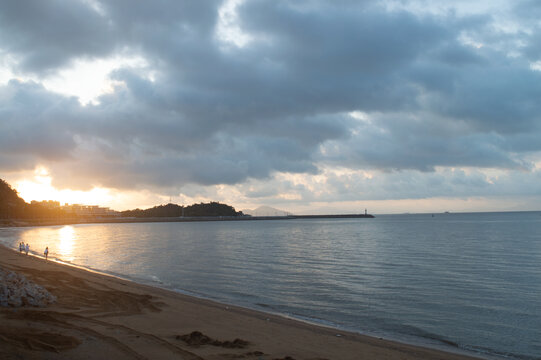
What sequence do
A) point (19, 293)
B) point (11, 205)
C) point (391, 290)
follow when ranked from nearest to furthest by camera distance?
point (19, 293)
point (391, 290)
point (11, 205)

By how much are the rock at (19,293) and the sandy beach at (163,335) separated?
0.45 metres

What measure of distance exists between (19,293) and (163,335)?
5863 millimetres

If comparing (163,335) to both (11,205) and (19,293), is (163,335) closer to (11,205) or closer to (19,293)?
(19,293)

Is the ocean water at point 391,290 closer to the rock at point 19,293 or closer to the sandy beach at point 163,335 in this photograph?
the sandy beach at point 163,335

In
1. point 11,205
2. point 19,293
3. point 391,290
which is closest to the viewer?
point 19,293

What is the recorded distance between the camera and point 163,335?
39.6ft

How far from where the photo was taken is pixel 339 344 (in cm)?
1252

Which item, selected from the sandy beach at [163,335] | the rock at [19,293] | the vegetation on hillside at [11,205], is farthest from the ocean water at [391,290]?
the vegetation on hillside at [11,205]

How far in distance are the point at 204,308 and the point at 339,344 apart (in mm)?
7154

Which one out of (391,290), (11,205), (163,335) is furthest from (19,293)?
(11,205)

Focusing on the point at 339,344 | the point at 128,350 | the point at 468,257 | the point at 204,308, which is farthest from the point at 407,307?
the point at 468,257

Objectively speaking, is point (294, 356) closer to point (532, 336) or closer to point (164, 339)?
point (164, 339)

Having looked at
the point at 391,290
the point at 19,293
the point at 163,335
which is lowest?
the point at 391,290

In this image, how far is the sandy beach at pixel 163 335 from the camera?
9.85 metres
